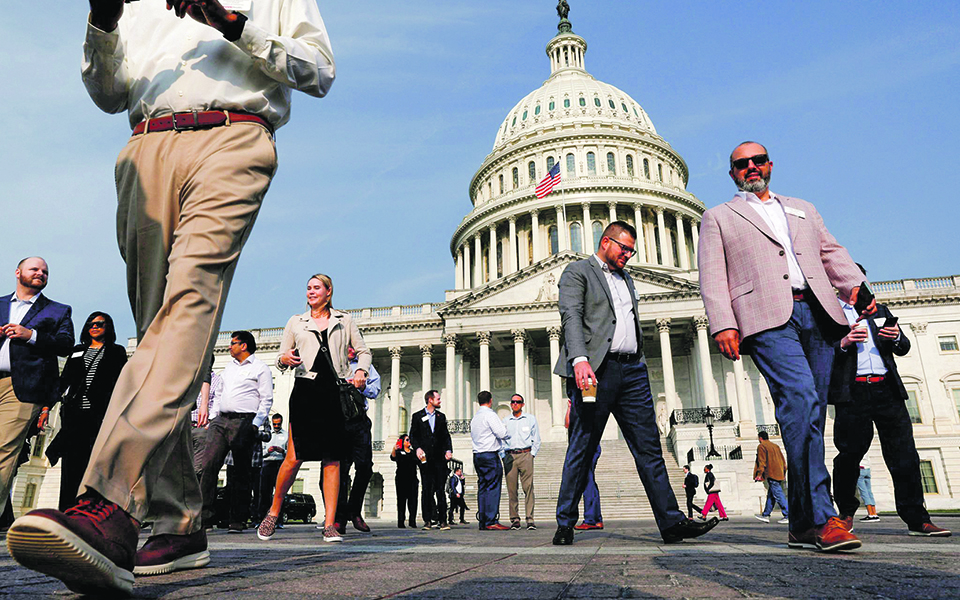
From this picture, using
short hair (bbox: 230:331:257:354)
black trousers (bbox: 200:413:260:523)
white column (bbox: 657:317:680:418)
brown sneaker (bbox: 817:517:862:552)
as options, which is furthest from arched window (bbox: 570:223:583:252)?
brown sneaker (bbox: 817:517:862:552)

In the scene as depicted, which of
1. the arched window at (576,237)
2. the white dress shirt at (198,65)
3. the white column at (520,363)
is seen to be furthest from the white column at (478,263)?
the white dress shirt at (198,65)

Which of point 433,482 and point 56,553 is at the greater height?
point 433,482

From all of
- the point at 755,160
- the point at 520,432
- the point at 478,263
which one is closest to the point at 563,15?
the point at 478,263

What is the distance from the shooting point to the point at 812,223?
5285mm

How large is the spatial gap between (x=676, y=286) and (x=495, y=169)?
29.7 meters

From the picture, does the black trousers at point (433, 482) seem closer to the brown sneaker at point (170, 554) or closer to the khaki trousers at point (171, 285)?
the brown sneaker at point (170, 554)

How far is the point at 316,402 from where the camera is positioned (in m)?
6.63

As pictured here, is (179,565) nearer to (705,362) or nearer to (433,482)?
(433,482)

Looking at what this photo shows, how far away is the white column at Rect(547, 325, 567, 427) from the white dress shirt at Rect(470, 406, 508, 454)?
29992mm

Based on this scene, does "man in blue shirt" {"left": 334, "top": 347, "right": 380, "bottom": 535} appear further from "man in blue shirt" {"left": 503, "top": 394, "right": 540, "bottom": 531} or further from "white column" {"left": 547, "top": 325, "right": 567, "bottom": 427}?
"white column" {"left": 547, "top": 325, "right": 567, "bottom": 427}

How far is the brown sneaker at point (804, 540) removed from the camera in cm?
424

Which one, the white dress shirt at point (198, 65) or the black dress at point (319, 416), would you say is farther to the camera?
the black dress at point (319, 416)

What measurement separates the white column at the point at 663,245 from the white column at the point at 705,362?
13.6 m

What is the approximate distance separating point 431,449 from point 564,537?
6.39 metres
